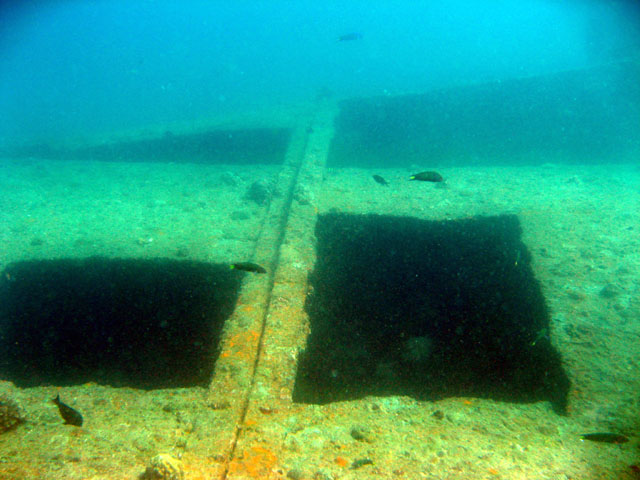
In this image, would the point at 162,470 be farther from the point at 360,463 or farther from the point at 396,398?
the point at 396,398

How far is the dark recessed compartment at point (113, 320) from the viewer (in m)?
3.24

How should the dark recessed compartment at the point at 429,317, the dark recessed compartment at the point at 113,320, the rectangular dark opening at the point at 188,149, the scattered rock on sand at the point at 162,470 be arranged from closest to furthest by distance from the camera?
the scattered rock on sand at the point at 162,470 → the dark recessed compartment at the point at 429,317 → the dark recessed compartment at the point at 113,320 → the rectangular dark opening at the point at 188,149

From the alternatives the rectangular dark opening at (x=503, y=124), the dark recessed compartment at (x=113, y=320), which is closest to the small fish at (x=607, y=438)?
the dark recessed compartment at (x=113, y=320)

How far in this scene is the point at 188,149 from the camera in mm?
9461

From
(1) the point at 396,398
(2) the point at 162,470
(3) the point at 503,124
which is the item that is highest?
(2) the point at 162,470

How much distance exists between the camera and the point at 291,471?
2.00 metres

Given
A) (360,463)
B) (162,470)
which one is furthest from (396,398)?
(162,470)

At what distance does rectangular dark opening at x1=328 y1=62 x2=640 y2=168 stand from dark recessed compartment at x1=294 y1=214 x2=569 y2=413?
3476mm

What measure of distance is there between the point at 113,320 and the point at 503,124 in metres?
10.8

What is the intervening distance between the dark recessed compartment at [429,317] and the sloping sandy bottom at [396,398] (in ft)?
0.67

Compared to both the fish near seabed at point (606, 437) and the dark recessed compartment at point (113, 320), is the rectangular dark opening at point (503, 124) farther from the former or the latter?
the fish near seabed at point (606, 437)

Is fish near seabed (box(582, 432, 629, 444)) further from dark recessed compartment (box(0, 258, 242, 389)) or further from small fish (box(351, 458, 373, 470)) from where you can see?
dark recessed compartment (box(0, 258, 242, 389))

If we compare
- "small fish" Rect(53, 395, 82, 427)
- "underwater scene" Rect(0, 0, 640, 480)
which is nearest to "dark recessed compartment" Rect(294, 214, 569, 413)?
"underwater scene" Rect(0, 0, 640, 480)

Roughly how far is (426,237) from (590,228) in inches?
97.7
